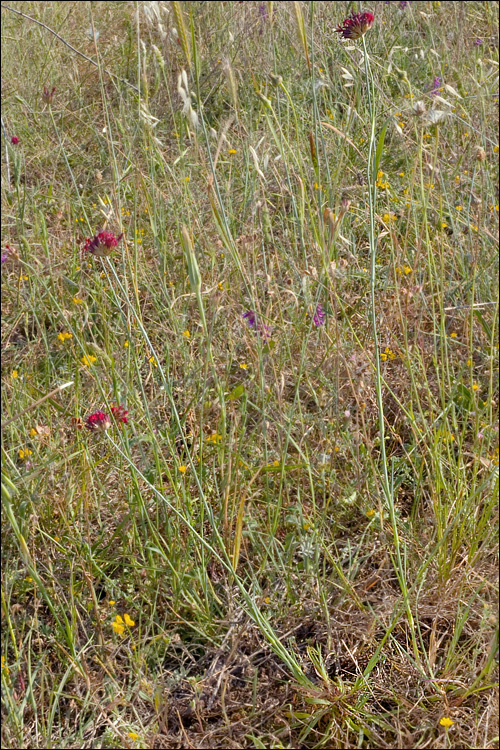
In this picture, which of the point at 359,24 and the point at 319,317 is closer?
the point at 359,24

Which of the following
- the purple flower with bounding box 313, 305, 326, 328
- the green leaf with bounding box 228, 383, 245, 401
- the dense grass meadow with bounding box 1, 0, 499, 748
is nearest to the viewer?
the dense grass meadow with bounding box 1, 0, 499, 748

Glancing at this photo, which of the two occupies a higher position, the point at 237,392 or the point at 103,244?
the point at 103,244

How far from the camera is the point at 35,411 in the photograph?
164 cm

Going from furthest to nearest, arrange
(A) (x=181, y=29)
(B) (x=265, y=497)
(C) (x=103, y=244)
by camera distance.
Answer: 1. (B) (x=265, y=497)
2. (C) (x=103, y=244)
3. (A) (x=181, y=29)

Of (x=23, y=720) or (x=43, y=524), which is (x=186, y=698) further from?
(x=43, y=524)

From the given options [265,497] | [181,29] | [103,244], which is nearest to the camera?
[181,29]

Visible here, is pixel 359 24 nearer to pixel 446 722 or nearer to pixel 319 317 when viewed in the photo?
pixel 319 317

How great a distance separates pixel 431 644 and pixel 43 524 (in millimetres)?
792

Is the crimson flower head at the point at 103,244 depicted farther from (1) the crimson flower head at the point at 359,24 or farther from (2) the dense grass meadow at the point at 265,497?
(1) the crimson flower head at the point at 359,24

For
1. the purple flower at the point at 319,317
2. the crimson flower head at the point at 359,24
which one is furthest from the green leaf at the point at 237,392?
the crimson flower head at the point at 359,24

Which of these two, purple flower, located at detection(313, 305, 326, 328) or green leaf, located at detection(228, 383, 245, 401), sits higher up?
purple flower, located at detection(313, 305, 326, 328)

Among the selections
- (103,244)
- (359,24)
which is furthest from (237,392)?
(359,24)

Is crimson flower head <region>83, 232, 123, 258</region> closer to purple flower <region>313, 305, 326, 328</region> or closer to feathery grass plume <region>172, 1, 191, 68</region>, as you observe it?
feathery grass plume <region>172, 1, 191, 68</region>

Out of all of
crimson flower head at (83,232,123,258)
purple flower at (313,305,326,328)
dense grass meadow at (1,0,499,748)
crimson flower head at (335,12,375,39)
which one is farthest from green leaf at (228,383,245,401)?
crimson flower head at (335,12,375,39)
